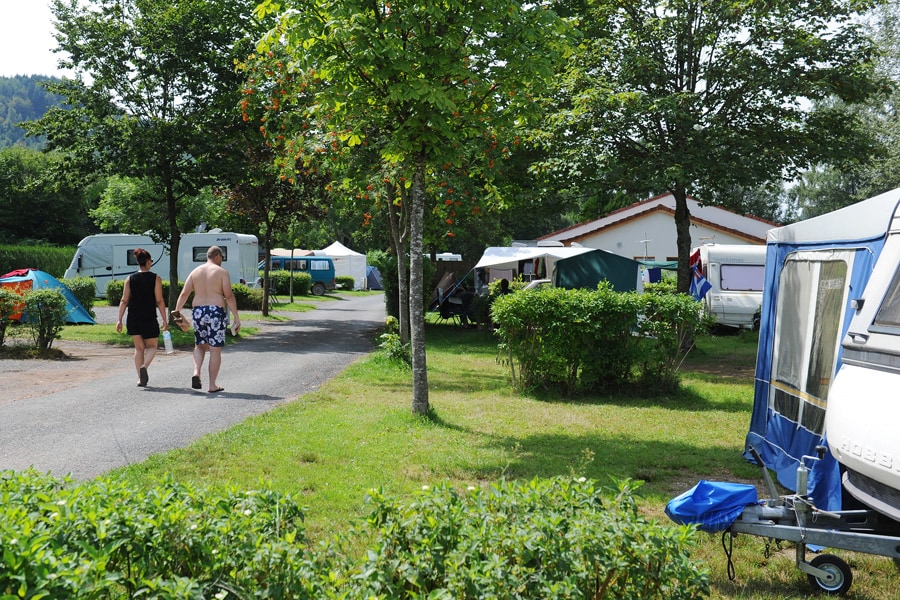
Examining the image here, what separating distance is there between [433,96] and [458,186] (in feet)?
20.3

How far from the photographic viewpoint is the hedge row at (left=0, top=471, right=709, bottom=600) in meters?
2.52

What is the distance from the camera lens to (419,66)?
7.46 m

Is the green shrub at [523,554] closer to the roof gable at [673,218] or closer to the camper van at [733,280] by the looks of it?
the camper van at [733,280]

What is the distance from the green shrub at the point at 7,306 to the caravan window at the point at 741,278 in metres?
17.0

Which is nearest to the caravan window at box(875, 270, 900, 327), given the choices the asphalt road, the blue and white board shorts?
the asphalt road

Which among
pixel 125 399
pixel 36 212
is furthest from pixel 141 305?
pixel 36 212

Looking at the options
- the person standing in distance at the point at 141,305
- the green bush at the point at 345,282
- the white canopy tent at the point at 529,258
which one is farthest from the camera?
the green bush at the point at 345,282

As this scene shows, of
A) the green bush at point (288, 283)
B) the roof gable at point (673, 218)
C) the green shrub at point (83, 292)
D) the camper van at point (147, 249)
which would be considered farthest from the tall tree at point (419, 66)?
the green bush at point (288, 283)

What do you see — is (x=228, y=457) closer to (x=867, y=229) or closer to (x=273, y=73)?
(x=867, y=229)

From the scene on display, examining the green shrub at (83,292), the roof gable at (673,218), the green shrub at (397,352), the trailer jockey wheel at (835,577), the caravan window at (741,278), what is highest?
the roof gable at (673,218)

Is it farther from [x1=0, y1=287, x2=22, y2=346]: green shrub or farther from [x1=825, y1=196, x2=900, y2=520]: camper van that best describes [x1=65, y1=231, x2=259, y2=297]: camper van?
[x1=825, y1=196, x2=900, y2=520]: camper van

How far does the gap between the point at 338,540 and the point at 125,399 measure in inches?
279

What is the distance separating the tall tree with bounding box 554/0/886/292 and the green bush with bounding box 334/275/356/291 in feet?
133

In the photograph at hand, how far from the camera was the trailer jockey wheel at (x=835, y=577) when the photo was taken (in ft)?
13.0
